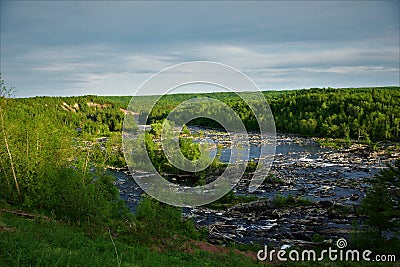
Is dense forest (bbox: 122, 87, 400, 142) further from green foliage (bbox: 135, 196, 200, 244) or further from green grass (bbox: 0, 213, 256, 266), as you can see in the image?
green grass (bbox: 0, 213, 256, 266)

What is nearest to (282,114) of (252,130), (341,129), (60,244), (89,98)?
(252,130)

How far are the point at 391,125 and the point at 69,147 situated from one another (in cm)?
5921

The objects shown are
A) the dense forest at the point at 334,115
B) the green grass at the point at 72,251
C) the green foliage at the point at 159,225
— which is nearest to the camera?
the green grass at the point at 72,251

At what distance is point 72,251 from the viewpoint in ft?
28.8

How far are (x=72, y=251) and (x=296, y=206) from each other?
16.7 m

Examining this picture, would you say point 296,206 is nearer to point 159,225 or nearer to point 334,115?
point 159,225

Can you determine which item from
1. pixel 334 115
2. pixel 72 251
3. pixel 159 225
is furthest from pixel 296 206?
pixel 334 115

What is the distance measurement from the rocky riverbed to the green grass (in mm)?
5010

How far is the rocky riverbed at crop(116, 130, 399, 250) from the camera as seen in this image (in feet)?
59.3

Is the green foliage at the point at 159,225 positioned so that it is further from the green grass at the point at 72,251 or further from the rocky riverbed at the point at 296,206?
the rocky riverbed at the point at 296,206

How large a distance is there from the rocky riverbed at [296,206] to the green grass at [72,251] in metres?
5.01

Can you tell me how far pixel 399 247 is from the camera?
47.4 feet

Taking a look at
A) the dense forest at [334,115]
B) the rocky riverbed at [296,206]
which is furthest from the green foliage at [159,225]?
the dense forest at [334,115]

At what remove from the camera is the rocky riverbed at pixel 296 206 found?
18.1 meters
